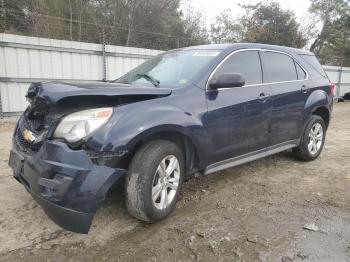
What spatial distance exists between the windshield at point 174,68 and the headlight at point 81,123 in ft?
3.26

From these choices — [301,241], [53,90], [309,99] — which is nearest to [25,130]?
[53,90]

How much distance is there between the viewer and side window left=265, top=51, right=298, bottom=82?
4.30 m

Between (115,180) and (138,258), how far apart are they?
62cm

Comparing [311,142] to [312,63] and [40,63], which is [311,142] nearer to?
[312,63]

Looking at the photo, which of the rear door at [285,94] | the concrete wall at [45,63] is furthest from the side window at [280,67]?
the concrete wall at [45,63]

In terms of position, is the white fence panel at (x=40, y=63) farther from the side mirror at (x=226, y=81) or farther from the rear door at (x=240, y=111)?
the side mirror at (x=226, y=81)

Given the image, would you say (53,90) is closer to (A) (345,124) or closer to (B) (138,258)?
(B) (138,258)

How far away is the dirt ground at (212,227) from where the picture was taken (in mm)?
2527

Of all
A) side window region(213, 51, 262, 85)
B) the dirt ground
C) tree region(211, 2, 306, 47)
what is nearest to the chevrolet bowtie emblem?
the dirt ground

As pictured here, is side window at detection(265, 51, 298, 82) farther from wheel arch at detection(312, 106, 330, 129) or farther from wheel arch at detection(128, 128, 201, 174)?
wheel arch at detection(128, 128, 201, 174)

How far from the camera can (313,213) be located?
327 centimetres

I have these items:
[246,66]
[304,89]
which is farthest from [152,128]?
[304,89]

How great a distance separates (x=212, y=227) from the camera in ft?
9.59

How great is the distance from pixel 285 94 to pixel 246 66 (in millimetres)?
791
